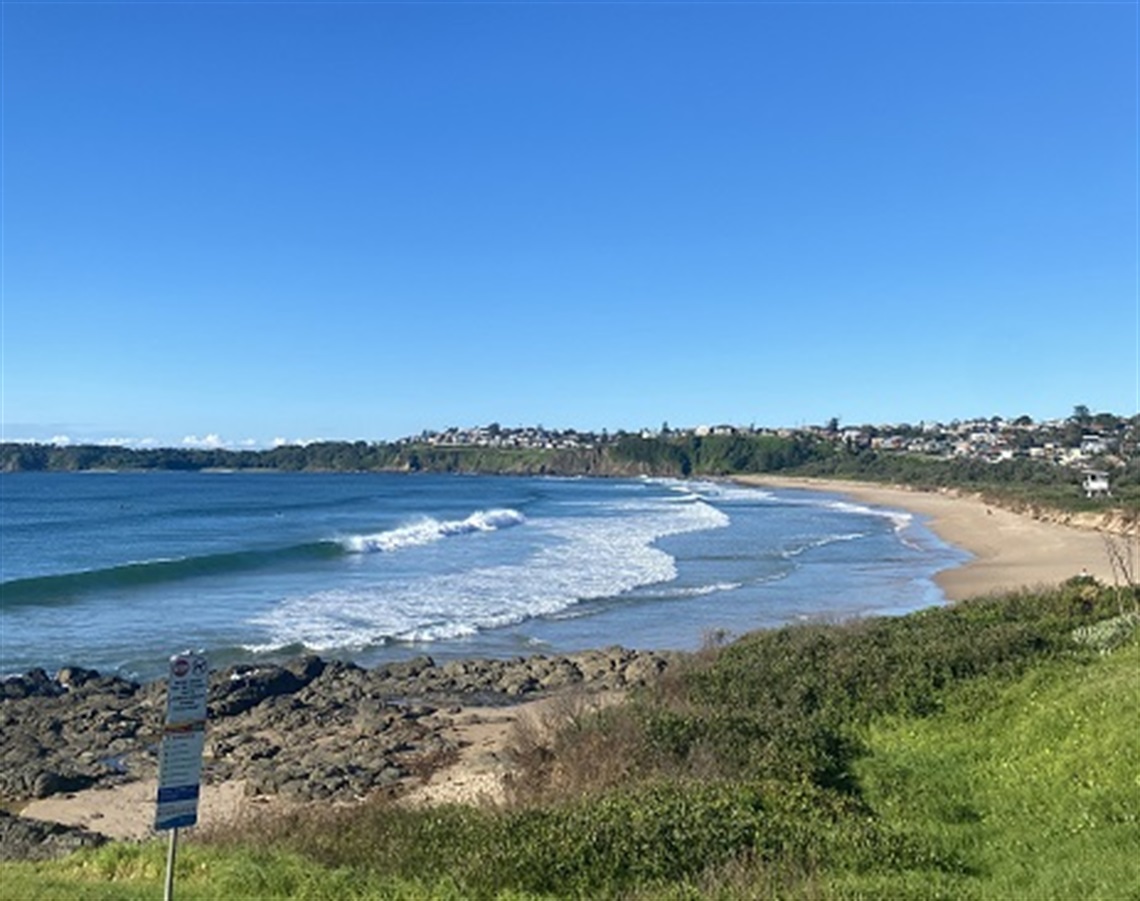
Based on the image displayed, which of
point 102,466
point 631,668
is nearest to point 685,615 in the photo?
point 631,668

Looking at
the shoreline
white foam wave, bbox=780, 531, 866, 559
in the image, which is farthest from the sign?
white foam wave, bbox=780, 531, 866, 559

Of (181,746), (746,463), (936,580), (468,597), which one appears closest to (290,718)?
(181,746)

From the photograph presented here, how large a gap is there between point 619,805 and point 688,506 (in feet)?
265

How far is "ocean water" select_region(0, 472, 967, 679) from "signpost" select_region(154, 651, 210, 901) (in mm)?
15712

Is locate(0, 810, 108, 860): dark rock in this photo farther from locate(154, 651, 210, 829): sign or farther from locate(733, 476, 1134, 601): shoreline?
locate(733, 476, 1134, 601): shoreline

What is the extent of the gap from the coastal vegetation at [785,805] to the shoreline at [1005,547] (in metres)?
12.0

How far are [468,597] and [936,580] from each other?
56.6 feet

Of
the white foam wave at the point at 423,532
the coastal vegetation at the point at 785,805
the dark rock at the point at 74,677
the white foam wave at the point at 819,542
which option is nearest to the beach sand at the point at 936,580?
the coastal vegetation at the point at 785,805

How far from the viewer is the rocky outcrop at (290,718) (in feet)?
53.8

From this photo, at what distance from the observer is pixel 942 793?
11.6 m

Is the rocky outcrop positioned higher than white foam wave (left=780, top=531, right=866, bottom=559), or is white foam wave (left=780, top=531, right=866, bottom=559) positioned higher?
white foam wave (left=780, top=531, right=866, bottom=559)

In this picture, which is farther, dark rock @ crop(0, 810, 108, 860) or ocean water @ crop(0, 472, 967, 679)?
ocean water @ crop(0, 472, 967, 679)

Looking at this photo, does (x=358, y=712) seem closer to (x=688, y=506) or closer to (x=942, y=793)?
(x=942, y=793)

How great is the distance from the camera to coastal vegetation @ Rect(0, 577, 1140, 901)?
8.34 m
